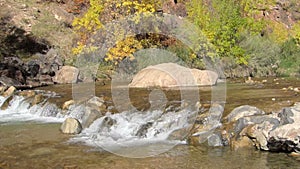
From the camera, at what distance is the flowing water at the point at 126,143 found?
7883 mm

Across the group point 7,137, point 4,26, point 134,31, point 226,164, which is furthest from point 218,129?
point 4,26

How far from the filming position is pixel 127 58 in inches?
880

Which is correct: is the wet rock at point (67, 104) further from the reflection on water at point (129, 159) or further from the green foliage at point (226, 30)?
the green foliage at point (226, 30)

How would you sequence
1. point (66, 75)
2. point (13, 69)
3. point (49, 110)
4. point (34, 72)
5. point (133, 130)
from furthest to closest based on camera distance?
point (34, 72)
point (13, 69)
point (66, 75)
point (49, 110)
point (133, 130)

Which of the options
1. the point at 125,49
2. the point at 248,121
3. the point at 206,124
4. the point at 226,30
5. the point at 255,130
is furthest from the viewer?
the point at 226,30

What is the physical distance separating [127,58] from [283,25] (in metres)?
30.3

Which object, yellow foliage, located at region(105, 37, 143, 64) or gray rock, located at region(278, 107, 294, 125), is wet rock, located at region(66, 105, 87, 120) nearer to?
gray rock, located at region(278, 107, 294, 125)

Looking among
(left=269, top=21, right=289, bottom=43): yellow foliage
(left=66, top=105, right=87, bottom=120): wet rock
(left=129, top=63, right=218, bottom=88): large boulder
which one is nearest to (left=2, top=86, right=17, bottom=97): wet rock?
(left=66, top=105, right=87, bottom=120): wet rock

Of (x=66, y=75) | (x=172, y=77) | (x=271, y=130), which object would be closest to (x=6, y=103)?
(x=172, y=77)

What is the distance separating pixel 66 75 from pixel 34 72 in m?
2.76

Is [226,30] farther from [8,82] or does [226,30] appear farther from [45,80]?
[8,82]

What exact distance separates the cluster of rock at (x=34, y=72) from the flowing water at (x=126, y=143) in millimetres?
8524

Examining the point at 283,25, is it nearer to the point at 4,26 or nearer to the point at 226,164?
the point at 4,26

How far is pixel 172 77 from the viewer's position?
1736 cm
